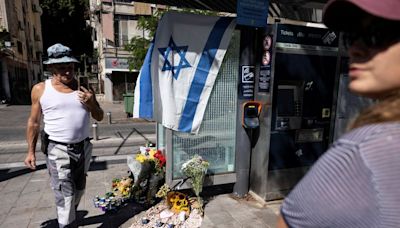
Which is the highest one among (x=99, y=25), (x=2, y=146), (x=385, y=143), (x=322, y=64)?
(x=99, y=25)

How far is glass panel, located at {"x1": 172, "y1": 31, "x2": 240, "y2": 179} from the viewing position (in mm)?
3930

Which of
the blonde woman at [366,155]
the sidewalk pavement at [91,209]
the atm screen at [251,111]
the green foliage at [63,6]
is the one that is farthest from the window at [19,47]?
the blonde woman at [366,155]

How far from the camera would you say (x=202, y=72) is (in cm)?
373

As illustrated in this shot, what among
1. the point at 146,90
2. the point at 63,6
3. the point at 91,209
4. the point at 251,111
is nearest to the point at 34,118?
the point at 146,90

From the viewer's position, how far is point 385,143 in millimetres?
661

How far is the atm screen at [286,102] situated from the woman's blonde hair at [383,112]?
124 inches

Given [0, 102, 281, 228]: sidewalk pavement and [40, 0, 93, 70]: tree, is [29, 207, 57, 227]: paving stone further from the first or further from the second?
[40, 0, 93, 70]: tree

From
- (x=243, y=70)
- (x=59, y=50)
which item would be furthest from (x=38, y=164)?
(x=243, y=70)

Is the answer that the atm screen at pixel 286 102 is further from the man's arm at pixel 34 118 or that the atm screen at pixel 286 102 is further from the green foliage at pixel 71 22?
the green foliage at pixel 71 22

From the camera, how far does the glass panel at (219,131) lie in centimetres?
393

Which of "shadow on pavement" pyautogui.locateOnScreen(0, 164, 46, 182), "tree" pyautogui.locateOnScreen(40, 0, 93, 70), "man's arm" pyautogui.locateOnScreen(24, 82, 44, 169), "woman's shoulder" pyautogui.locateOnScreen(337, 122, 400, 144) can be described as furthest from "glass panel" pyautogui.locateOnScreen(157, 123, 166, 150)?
"tree" pyautogui.locateOnScreen(40, 0, 93, 70)

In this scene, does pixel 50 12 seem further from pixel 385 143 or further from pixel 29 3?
pixel 385 143

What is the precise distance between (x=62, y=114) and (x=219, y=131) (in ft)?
6.76

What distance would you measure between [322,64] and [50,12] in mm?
35937
